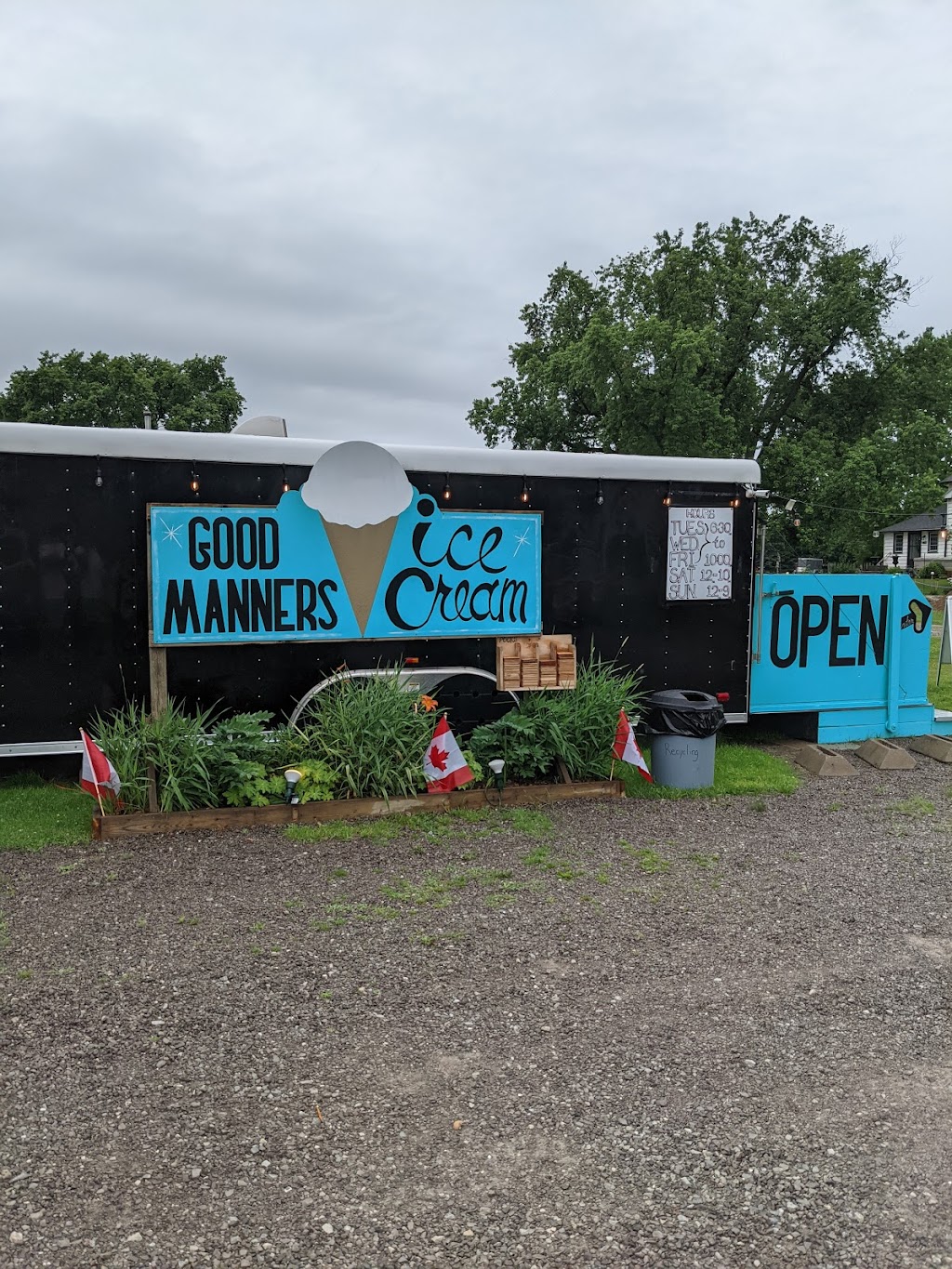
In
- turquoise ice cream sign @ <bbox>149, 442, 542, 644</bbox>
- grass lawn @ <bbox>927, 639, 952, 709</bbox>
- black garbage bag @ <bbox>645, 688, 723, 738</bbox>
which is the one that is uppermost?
turquoise ice cream sign @ <bbox>149, 442, 542, 644</bbox>

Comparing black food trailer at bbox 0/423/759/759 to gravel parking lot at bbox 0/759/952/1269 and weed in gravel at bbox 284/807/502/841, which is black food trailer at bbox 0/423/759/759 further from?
gravel parking lot at bbox 0/759/952/1269

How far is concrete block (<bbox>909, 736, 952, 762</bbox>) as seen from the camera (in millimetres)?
9297

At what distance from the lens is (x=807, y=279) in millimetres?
33625

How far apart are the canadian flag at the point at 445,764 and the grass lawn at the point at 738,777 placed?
149 cm

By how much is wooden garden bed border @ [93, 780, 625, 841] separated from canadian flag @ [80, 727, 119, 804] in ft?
0.58

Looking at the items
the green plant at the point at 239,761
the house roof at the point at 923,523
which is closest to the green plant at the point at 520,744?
the green plant at the point at 239,761

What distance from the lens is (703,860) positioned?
617 centimetres

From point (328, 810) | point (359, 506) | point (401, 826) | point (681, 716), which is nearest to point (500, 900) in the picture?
point (401, 826)

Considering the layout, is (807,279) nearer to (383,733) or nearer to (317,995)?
(383,733)

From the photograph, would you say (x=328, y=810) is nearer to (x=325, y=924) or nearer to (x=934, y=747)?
(x=325, y=924)

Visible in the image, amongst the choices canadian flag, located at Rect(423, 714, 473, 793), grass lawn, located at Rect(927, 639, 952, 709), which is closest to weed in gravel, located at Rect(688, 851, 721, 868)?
canadian flag, located at Rect(423, 714, 473, 793)

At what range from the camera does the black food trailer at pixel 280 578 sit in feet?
21.9

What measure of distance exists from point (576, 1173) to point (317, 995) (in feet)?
5.05

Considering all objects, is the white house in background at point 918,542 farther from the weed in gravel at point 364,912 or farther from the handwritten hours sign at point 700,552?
the weed in gravel at point 364,912
